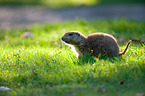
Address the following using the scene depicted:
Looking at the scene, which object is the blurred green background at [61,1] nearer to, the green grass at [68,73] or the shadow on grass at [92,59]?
the green grass at [68,73]

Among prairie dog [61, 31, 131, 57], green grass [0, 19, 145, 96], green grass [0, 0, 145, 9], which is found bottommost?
green grass [0, 19, 145, 96]

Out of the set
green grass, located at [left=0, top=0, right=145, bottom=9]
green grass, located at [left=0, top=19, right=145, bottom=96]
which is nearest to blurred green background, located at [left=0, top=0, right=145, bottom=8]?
green grass, located at [left=0, top=0, right=145, bottom=9]

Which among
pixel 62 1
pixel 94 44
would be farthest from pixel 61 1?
pixel 94 44

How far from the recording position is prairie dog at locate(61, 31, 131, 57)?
4958 millimetres

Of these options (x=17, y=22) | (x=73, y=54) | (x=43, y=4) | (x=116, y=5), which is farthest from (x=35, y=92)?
(x=43, y=4)

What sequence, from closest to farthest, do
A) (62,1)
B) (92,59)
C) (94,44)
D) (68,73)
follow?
(68,73) < (92,59) < (94,44) < (62,1)

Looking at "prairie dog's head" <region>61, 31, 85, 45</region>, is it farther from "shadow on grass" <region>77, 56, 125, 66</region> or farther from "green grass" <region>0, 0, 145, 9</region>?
"green grass" <region>0, 0, 145, 9</region>

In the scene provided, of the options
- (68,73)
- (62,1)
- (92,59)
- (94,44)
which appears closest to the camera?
(68,73)

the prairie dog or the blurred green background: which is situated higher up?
the blurred green background

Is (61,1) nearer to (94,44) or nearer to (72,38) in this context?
(72,38)

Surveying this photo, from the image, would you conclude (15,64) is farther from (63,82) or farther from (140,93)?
(140,93)

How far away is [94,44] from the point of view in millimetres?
5066

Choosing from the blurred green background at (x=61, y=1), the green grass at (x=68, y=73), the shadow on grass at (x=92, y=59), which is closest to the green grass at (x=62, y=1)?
the blurred green background at (x=61, y=1)

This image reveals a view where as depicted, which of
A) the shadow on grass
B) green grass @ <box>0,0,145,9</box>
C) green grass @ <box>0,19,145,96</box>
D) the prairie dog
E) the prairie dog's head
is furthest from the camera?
green grass @ <box>0,0,145,9</box>
